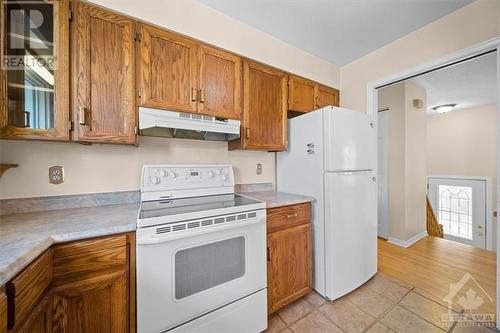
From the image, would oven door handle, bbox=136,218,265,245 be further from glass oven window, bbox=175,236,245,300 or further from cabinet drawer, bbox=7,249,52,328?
cabinet drawer, bbox=7,249,52,328

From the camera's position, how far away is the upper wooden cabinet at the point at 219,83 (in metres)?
1.52

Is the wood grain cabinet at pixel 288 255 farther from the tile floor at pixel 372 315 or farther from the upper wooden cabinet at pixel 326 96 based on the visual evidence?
the upper wooden cabinet at pixel 326 96

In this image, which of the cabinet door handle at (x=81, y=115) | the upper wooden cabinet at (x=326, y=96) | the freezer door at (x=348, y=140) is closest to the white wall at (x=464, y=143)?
the upper wooden cabinet at (x=326, y=96)

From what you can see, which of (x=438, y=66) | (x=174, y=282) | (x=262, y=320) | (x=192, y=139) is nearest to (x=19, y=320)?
(x=174, y=282)

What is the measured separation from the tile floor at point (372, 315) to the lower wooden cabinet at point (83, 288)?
3.39ft

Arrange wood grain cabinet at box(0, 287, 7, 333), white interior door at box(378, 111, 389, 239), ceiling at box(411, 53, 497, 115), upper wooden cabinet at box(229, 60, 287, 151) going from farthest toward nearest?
1. white interior door at box(378, 111, 389, 239)
2. ceiling at box(411, 53, 497, 115)
3. upper wooden cabinet at box(229, 60, 287, 151)
4. wood grain cabinet at box(0, 287, 7, 333)

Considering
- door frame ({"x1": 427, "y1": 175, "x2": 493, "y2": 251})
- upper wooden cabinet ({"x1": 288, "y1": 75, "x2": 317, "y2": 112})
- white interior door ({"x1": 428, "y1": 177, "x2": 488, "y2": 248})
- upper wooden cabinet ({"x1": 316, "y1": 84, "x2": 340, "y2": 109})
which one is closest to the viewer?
upper wooden cabinet ({"x1": 288, "y1": 75, "x2": 317, "y2": 112})

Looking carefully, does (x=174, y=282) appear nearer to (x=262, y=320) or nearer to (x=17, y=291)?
(x=17, y=291)

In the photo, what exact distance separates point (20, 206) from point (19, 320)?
0.87 metres

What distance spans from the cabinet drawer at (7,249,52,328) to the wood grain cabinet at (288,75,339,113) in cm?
200

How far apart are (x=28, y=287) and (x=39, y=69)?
1125 mm

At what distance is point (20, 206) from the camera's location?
1.17 m

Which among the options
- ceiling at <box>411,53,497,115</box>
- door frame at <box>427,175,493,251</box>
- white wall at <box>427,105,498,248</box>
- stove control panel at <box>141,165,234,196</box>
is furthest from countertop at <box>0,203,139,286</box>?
door frame at <box>427,175,493,251</box>

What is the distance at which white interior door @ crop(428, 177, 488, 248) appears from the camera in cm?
406
